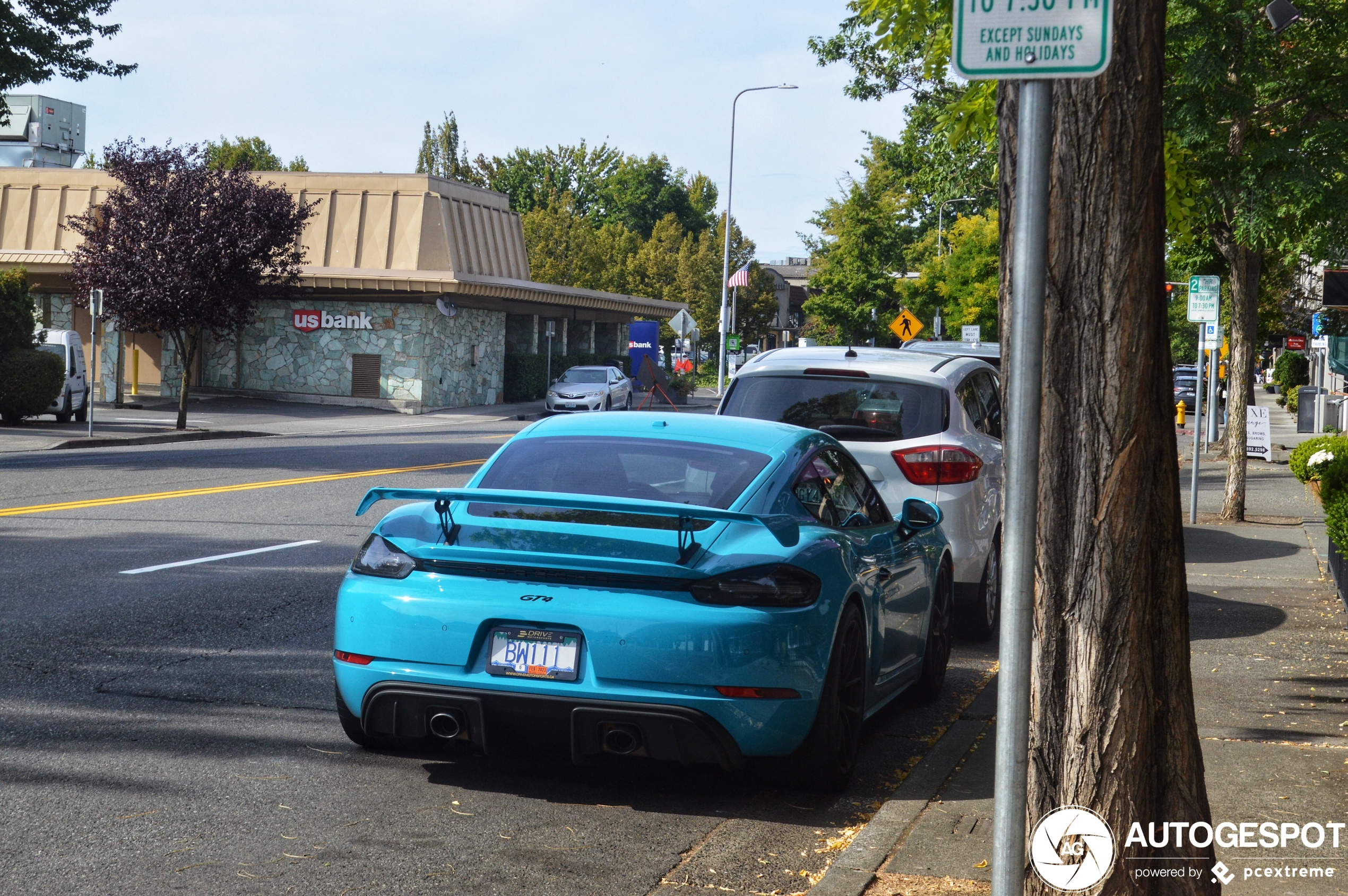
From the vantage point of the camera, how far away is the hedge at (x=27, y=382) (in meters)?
29.2

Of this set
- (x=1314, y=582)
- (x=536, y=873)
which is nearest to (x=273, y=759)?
(x=536, y=873)

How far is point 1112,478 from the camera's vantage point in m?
3.56

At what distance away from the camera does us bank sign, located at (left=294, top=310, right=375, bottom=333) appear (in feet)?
145

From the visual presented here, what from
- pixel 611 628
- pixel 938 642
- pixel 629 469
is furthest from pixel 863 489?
pixel 611 628

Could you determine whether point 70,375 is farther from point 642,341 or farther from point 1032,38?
point 642,341

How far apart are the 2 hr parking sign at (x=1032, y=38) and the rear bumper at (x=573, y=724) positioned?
2.68m

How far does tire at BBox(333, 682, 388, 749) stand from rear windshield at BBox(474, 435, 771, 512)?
111cm

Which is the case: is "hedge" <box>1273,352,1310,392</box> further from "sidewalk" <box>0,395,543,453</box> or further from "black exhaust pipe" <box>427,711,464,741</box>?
"black exhaust pipe" <box>427,711,464,741</box>

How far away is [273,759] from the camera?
5.77m

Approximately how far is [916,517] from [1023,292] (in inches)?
151

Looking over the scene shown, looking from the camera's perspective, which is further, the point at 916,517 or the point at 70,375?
the point at 70,375

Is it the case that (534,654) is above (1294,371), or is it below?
below

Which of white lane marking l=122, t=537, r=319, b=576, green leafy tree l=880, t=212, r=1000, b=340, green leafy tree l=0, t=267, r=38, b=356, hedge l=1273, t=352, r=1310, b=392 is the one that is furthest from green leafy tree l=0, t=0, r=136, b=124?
hedge l=1273, t=352, r=1310, b=392

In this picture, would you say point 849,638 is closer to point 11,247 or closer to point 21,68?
point 21,68
